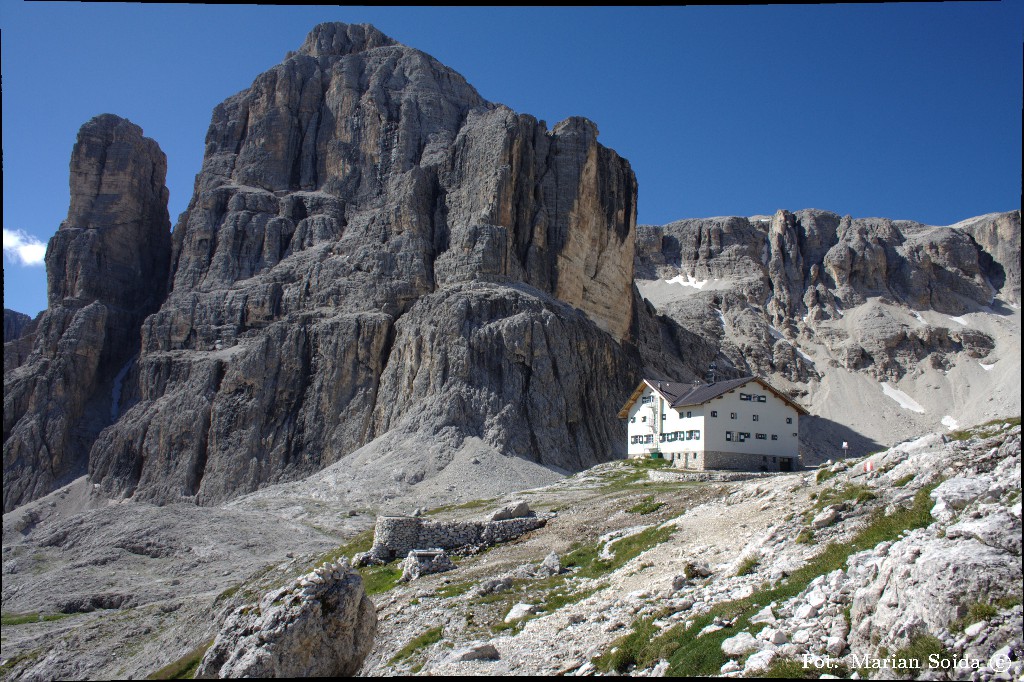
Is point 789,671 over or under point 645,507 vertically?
over

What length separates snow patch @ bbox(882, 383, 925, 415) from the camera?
140438 mm

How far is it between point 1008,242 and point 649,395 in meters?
154

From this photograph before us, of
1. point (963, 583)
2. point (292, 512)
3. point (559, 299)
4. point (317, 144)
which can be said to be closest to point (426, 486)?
point (292, 512)

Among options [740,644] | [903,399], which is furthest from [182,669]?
[903,399]

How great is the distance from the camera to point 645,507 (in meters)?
37.8

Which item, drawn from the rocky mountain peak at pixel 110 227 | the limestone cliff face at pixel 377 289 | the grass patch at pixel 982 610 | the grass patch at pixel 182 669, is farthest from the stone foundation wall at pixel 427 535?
the rocky mountain peak at pixel 110 227

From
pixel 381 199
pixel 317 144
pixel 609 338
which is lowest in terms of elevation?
pixel 609 338

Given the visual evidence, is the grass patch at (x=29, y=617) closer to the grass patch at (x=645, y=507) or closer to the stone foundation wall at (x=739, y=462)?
the grass patch at (x=645, y=507)

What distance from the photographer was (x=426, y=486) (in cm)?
7981

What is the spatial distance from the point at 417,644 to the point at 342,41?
148m

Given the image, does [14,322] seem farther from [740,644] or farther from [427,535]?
[740,644]

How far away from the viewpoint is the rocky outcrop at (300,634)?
16.3 m

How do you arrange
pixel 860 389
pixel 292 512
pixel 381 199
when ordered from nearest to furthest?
pixel 292 512 < pixel 381 199 < pixel 860 389

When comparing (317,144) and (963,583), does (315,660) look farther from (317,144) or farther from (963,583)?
(317,144)
